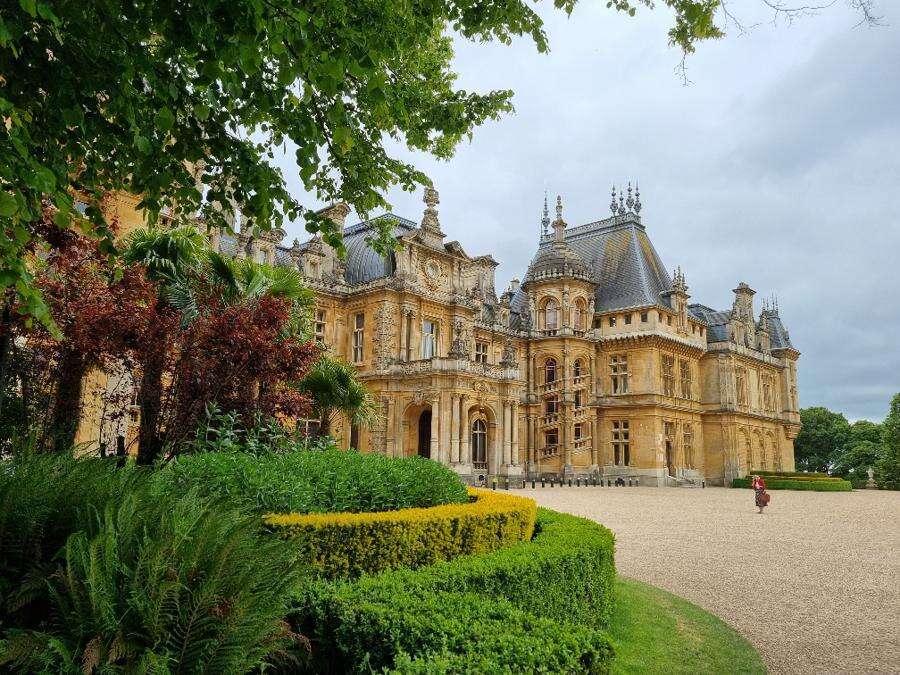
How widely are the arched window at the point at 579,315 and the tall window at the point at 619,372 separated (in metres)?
3.02

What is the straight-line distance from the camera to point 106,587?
10.0 feet

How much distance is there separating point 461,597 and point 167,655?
2.19m

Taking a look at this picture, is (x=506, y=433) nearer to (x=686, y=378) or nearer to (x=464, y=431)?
(x=464, y=431)

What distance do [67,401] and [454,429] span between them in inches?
678

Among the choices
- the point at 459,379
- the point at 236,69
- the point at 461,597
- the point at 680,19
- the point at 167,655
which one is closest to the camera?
the point at 167,655

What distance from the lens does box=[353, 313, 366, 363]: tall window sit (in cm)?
2895

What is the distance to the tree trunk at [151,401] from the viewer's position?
413 inches

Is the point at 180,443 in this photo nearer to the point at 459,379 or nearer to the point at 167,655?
the point at 167,655

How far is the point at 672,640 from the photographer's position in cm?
700

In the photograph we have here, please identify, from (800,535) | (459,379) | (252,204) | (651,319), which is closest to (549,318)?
(651,319)

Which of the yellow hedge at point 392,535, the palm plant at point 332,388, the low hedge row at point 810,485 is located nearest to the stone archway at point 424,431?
the palm plant at point 332,388

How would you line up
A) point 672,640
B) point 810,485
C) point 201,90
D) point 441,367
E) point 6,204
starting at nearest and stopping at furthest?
point 6,204, point 201,90, point 672,640, point 441,367, point 810,485

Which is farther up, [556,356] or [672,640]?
[556,356]

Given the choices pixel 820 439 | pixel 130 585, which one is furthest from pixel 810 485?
pixel 130 585
